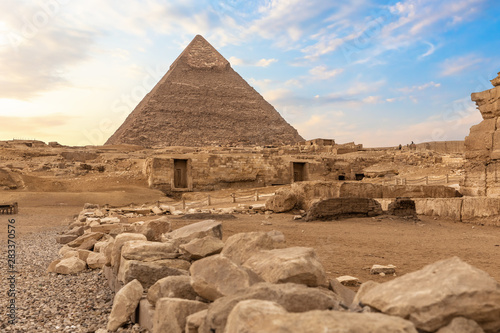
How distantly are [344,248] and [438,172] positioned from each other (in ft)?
56.8

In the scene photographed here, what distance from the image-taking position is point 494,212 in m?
6.71

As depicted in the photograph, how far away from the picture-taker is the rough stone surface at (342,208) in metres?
7.98

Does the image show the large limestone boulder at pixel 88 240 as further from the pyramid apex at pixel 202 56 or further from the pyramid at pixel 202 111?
the pyramid apex at pixel 202 56

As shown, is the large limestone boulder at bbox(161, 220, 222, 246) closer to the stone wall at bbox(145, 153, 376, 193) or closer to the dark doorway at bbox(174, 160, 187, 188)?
the stone wall at bbox(145, 153, 376, 193)

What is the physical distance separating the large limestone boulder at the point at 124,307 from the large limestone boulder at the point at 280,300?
49.9 inches

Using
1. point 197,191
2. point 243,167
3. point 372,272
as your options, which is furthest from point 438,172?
point 372,272

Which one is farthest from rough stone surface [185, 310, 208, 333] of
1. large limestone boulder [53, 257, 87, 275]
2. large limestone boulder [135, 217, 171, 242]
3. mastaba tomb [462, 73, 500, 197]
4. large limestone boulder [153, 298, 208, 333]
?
mastaba tomb [462, 73, 500, 197]

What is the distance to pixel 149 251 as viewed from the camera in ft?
11.1

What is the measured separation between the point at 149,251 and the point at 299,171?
59.3 ft

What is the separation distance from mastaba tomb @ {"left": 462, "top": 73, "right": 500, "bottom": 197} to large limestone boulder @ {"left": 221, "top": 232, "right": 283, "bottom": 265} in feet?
20.9

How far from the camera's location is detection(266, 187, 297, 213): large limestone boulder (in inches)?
388

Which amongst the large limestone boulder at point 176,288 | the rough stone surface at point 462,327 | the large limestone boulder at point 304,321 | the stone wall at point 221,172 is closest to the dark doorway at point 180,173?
the stone wall at point 221,172

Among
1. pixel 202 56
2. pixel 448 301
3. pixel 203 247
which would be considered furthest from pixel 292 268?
pixel 202 56

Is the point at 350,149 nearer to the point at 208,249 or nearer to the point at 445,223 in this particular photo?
the point at 445,223
